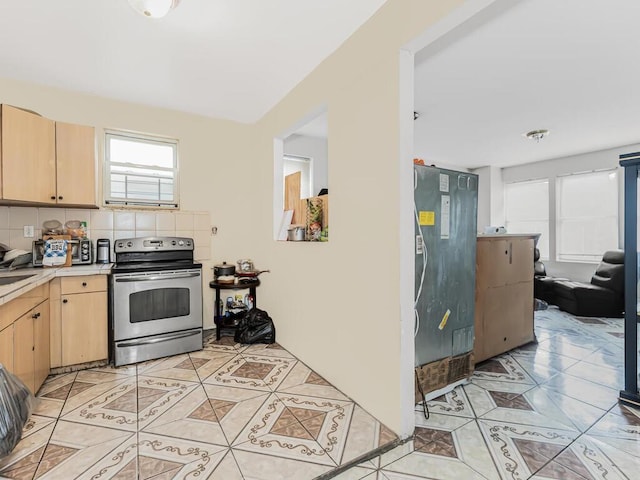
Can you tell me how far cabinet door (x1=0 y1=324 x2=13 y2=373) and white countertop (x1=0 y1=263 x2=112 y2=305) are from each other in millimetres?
207

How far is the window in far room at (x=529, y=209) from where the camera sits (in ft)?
19.3

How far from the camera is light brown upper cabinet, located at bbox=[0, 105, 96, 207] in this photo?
7.86 feet

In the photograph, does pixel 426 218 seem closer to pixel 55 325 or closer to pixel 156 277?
pixel 156 277

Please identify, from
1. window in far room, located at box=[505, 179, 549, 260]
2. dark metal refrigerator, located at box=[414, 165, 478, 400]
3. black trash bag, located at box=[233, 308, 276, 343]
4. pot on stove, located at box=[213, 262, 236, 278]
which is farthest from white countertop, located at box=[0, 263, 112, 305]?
window in far room, located at box=[505, 179, 549, 260]

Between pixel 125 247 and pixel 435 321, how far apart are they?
2.90 metres

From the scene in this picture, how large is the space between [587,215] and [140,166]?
273 inches

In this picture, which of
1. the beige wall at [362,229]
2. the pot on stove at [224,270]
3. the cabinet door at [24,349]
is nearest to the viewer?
the beige wall at [362,229]

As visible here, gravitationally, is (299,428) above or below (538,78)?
below

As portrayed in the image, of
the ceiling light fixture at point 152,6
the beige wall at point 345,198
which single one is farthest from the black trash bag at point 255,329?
the ceiling light fixture at point 152,6

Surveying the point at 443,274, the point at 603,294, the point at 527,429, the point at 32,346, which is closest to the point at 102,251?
the point at 32,346

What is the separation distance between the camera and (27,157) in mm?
2494

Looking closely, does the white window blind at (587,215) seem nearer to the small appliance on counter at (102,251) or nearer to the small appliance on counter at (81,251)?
the small appliance on counter at (102,251)

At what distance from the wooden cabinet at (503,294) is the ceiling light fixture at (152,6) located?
8.93 ft

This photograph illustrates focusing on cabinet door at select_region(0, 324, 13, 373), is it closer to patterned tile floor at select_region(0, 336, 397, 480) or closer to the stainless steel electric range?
patterned tile floor at select_region(0, 336, 397, 480)
